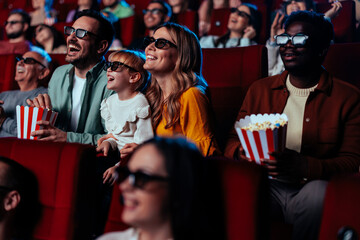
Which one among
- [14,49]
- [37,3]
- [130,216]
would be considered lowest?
[130,216]

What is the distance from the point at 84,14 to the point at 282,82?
0.39 m

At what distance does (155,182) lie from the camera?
0.34 metres

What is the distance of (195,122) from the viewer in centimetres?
58

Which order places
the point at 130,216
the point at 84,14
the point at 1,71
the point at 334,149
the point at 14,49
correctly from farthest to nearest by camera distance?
the point at 14,49
the point at 1,71
the point at 84,14
the point at 334,149
the point at 130,216

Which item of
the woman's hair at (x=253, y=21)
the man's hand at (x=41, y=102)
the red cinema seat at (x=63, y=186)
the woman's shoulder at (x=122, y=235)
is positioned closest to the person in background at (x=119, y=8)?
the woman's hair at (x=253, y=21)

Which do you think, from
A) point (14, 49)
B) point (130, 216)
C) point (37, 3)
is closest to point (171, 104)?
point (130, 216)

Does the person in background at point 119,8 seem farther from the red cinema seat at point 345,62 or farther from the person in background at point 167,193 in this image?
the person in background at point 167,193

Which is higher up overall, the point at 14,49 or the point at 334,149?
the point at 14,49

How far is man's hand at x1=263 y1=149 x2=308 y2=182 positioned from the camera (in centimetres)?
47

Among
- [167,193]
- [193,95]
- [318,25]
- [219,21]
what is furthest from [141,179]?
[219,21]

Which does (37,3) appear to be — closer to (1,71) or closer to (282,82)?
(1,71)

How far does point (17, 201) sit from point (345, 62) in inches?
22.4

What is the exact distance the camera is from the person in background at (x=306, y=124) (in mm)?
478

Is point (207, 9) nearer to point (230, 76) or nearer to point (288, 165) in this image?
point (230, 76)
